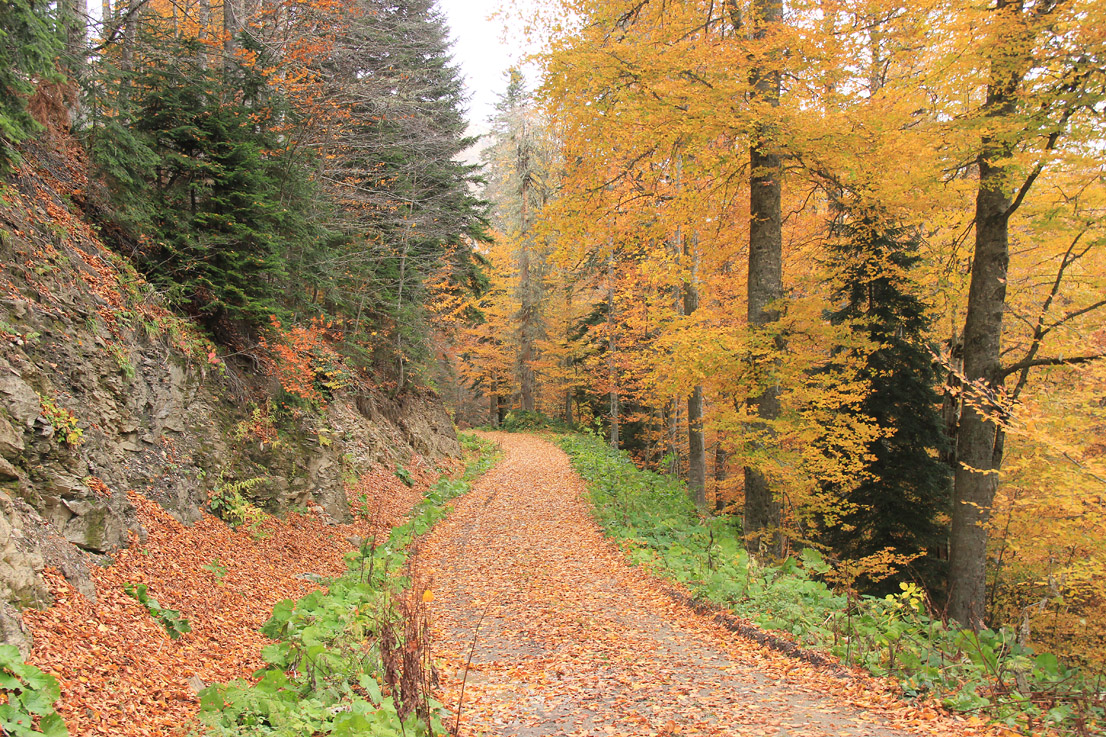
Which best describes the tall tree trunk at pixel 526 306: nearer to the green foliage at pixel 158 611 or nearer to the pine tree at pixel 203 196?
the pine tree at pixel 203 196

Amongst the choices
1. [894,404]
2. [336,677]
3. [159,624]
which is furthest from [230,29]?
[894,404]

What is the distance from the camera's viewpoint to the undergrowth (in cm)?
425

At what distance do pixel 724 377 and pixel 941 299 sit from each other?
381 centimetres

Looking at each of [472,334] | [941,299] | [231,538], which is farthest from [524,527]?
[472,334]

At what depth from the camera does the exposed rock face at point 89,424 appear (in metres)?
4.33

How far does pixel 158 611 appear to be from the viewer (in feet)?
15.6

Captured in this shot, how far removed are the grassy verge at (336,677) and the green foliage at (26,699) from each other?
80cm

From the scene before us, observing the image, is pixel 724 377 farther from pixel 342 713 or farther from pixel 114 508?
pixel 114 508

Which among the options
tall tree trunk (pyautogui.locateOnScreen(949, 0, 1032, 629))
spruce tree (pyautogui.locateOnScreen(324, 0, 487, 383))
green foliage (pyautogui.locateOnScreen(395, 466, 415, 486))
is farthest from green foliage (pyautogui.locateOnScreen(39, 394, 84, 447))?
tall tree trunk (pyautogui.locateOnScreen(949, 0, 1032, 629))

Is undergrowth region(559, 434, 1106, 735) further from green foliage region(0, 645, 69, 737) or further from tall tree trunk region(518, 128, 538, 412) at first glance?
tall tree trunk region(518, 128, 538, 412)

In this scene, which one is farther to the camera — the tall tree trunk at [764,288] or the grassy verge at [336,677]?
the tall tree trunk at [764,288]

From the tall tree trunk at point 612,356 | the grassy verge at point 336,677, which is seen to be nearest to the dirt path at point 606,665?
the grassy verge at point 336,677

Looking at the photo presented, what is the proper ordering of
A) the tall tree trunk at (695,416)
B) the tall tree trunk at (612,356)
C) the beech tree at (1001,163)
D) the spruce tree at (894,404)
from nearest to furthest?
the beech tree at (1001,163)
the spruce tree at (894,404)
the tall tree trunk at (695,416)
the tall tree trunk at (612,356)

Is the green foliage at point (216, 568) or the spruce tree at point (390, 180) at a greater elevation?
the spruce tree at point (390, 180)
